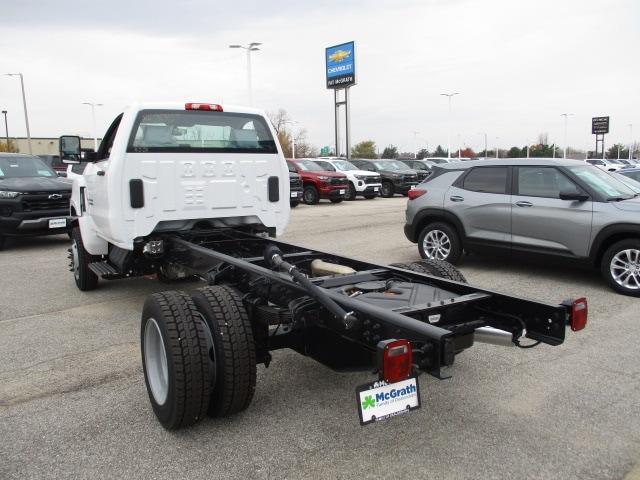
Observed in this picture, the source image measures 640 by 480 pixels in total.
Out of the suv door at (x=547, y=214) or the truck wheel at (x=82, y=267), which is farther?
the truck wheel at (x=82, y=267)

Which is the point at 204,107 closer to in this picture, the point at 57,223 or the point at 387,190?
the point at 57,223

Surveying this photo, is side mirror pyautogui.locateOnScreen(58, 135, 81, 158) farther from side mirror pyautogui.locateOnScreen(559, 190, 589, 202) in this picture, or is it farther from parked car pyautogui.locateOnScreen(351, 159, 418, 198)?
parked car pyautogui.locateOnScreen(351, 159, 418, 198)

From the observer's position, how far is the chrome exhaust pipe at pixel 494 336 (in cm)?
316

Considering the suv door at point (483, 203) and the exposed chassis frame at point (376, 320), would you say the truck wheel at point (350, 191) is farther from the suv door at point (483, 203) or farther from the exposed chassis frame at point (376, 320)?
the exposed chassis frame at point (376, 320)

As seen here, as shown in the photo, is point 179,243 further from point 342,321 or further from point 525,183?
point 525,183

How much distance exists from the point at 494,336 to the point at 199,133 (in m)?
3.78

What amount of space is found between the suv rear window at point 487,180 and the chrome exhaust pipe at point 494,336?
4.79m

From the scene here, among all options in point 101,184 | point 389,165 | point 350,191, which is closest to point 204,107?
point 101,184

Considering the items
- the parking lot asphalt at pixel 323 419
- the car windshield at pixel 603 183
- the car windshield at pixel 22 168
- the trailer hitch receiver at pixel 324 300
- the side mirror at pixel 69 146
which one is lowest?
the parking lot asphalt at pixel 323 419

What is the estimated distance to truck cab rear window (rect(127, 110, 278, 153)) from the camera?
5.43 m

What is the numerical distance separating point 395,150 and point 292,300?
3401 inches

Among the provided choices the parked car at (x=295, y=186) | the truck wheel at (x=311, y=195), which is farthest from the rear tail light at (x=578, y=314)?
the truck wheel at (x=311, y=195)

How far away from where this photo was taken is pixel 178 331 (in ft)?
10.6

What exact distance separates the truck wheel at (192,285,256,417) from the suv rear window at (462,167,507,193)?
537 cm
